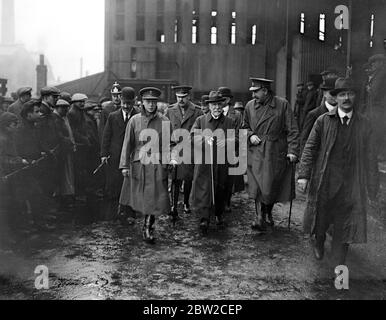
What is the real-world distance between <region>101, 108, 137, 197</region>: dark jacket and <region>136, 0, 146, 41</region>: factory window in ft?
44.6

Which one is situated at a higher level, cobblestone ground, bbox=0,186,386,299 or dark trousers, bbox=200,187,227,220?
dark trousers, bbox=200,187,227,220

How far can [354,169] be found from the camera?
532cm

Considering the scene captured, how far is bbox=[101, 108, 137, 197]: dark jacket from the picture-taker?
7795mm

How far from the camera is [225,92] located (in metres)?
9.00

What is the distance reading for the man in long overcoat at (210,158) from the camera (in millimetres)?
6953

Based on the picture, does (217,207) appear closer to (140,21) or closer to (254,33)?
(140,21)

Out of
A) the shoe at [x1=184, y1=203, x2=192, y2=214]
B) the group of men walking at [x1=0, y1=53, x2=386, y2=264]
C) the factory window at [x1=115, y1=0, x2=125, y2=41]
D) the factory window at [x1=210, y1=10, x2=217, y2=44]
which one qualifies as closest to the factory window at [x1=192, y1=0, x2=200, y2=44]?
the factory window at [x1=210, y1=10, x2=217, y2=44]

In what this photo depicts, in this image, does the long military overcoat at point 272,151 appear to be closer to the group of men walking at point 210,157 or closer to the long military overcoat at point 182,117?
Result: the group of men walking at point 210,157

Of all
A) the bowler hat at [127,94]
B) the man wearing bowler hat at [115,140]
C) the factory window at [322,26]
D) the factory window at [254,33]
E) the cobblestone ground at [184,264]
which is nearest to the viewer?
the cobblestone ground at [184,264]

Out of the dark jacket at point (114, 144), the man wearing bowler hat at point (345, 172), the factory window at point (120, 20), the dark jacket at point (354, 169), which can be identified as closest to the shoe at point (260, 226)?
the dark jacket at point (354, 169)

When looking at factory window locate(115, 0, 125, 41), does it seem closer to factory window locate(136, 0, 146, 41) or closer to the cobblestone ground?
factory window locate(136, 0, 146, 41)

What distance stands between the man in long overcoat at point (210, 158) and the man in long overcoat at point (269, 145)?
0.36 m

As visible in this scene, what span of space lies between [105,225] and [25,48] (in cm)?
3668
